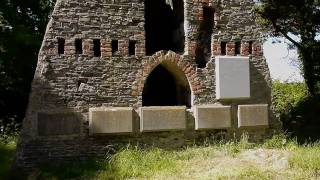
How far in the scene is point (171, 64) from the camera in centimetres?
964

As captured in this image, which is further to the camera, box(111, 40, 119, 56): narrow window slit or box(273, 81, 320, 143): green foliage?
box(273, 81, 320, 143): green foliage

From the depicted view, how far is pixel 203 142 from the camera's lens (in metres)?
9.54

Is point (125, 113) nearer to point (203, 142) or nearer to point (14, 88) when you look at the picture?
point (203, 142)

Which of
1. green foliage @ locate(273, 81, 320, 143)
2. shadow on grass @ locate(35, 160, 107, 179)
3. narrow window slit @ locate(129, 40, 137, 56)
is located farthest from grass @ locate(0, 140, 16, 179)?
green foliage @ locate(273, 81, 320, 143)

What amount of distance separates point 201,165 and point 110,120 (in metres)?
1.86

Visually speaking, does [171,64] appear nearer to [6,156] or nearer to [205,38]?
[205,38]

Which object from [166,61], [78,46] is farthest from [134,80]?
[78,46]

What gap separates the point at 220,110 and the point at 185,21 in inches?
76.1

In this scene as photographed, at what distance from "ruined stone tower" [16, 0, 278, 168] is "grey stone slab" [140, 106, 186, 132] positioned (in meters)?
0.02

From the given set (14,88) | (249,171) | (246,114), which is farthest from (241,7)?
(14,88)

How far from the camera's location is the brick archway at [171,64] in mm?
9227

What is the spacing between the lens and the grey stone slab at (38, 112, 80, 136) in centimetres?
848

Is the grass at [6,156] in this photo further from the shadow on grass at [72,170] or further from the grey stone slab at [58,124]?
the grey stone slab at [58,124]

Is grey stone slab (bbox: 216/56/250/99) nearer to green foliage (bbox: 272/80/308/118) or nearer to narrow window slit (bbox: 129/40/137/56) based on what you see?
narrow window slit (bbox: 129/40/137/56)
